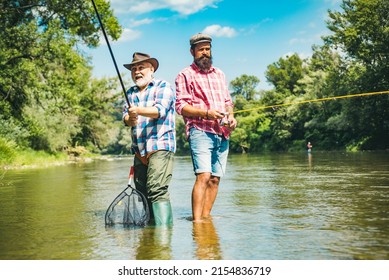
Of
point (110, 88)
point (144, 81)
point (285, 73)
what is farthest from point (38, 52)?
point (285, 73)

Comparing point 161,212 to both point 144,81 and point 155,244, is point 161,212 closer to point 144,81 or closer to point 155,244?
point 155,244

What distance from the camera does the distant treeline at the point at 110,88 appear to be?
2009cm

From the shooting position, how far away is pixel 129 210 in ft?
16.7

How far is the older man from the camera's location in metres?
5.01

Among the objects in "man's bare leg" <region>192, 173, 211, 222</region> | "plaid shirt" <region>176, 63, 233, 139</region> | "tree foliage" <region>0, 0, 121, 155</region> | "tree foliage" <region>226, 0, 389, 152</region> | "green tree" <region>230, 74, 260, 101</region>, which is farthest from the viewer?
"green tree" <region>230, 74, 260, 101</region>

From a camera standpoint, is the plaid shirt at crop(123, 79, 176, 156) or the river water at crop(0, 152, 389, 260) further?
the plaid shirt at crop(123, 79, 176, 156)

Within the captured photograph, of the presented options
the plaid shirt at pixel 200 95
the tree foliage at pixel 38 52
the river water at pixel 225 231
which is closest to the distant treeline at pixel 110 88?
the tree foliage at pixel 38 52

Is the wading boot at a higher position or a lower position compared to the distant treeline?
lower

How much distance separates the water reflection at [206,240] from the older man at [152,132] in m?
0.39

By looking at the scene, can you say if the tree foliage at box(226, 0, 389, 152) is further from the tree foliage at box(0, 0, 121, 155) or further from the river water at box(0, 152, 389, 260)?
the river water at box(0, 152, 389, 260)

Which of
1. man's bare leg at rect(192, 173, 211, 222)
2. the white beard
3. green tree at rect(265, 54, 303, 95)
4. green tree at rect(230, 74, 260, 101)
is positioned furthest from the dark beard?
green tree at rect(230, 74, 260, 101)

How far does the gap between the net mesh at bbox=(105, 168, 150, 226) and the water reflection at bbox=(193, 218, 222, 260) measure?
0.52 m
